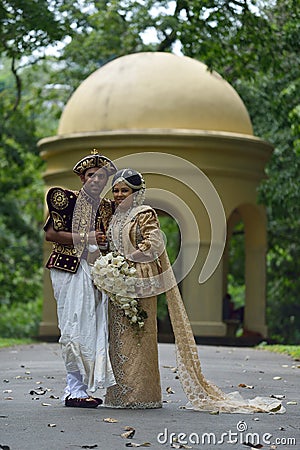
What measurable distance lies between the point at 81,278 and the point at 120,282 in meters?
0.36

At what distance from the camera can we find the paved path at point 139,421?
7.06 meters

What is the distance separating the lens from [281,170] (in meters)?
23.5

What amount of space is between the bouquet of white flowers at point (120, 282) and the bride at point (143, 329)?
0.09 ft

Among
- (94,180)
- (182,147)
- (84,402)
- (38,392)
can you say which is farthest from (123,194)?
(182,147)

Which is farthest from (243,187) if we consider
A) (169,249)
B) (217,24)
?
(169,249)

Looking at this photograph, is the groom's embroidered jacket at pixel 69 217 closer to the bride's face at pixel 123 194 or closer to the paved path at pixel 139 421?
the bride's face at pixel 123 194

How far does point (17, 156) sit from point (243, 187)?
7.26 meters

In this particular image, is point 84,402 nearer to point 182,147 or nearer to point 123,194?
point 123,194

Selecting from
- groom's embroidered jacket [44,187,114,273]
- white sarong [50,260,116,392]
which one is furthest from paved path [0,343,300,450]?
groom's embroidered jacket [44,187,114,273]

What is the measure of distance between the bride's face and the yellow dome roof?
1252 cm

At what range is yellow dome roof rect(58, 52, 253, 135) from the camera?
2170 centimetres

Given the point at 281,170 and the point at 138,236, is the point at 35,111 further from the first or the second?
the point at 138,236

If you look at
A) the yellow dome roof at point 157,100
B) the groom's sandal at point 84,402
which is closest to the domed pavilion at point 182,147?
the yellow dome roof at point 157,100

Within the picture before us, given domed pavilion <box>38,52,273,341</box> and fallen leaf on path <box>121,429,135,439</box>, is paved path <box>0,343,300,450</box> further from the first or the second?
domed pavilion <box>38,52,273,341</box>
